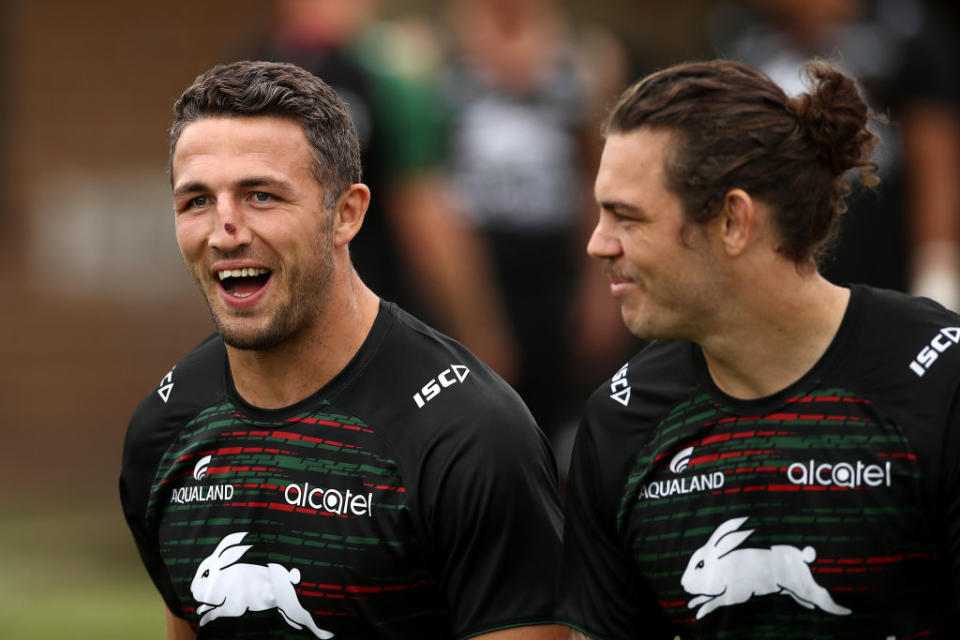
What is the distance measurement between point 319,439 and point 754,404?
1025 mm

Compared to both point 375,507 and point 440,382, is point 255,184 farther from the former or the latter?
point 375,507

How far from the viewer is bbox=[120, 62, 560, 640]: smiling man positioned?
3.78 m

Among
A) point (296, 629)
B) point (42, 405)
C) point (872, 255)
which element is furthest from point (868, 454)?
point (42, 405)

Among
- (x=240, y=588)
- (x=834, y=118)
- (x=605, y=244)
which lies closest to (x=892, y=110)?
(x=834, y=118)

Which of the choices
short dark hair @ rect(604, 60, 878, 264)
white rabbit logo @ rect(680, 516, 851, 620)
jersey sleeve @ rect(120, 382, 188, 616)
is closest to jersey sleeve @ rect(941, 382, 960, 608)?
white rabbit logo @ rect(680, 516, 851, 620)

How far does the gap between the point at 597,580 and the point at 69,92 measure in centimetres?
776

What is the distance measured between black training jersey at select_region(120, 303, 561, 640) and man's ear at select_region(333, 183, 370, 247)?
23cm

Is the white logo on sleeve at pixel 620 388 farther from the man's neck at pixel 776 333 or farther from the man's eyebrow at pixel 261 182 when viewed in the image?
the man's eyebrow at pixel 261 182

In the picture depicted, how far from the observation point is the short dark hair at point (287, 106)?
155 inches

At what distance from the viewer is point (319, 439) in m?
3.92

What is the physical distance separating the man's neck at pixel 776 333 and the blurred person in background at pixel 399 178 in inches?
142

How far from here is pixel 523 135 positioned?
7773 millimetres

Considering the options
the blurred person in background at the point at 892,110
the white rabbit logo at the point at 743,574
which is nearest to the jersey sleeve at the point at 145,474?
the white rabbit logo at the point at 743,574

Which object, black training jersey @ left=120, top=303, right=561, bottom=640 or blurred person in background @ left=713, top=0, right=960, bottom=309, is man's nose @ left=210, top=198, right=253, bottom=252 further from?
blurred person in background @ left=713, top=0, right=960, bottom=309
